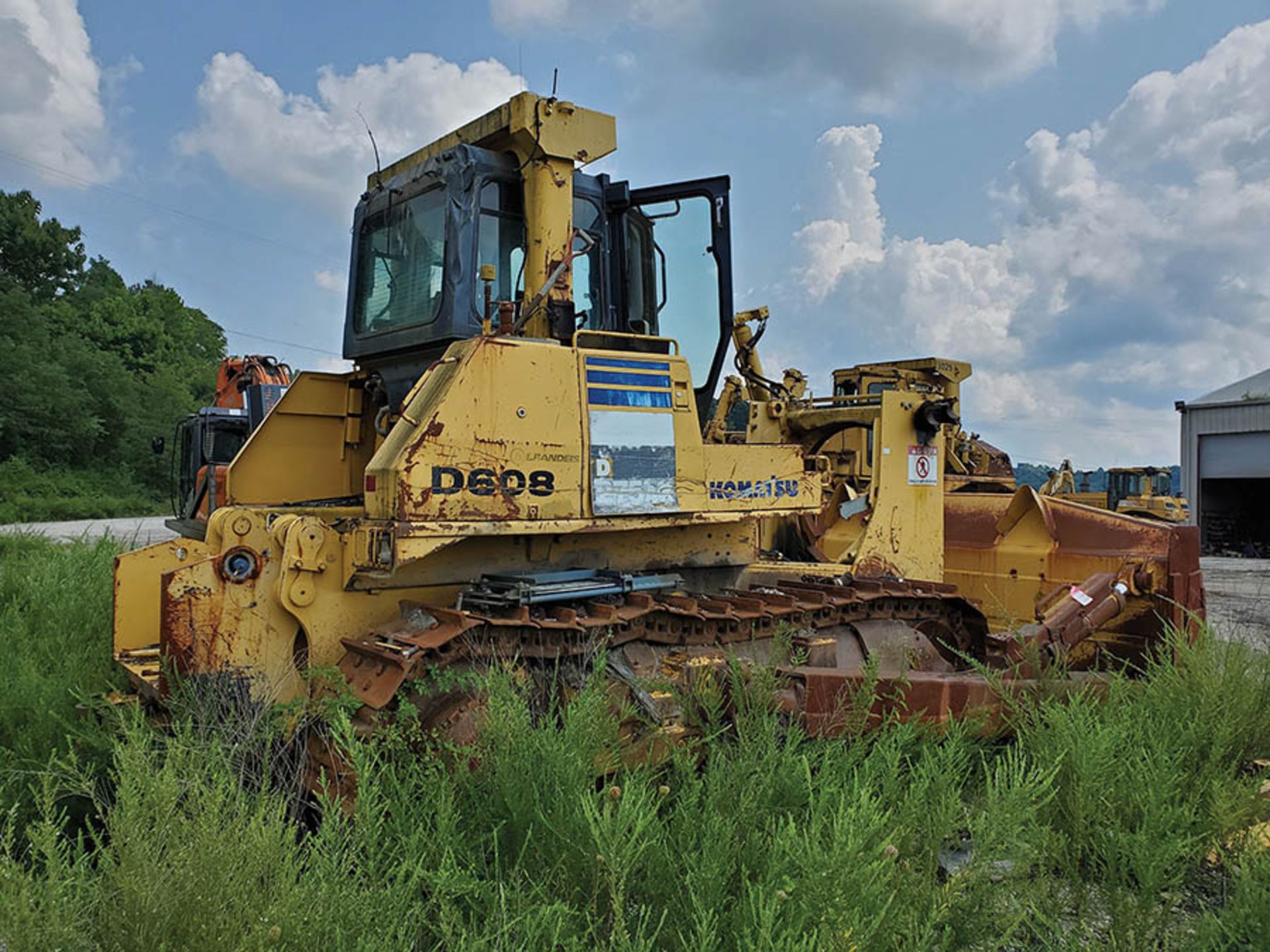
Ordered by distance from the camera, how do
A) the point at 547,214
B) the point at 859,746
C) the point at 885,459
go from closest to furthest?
the point at 859,746 → the point at 547,214 → the point at 885,459

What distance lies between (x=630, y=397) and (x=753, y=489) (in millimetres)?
990

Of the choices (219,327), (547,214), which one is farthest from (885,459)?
(219,327)

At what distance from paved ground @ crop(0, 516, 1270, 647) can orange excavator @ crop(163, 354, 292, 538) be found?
891 mm

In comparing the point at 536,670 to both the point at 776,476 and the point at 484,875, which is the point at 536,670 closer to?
the point at 484,875

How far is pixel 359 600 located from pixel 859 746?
2310 mm

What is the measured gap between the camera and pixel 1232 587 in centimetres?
1593

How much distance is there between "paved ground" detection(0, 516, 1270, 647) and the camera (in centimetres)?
1073

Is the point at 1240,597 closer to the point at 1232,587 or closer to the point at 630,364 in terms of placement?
the point at 1232,587

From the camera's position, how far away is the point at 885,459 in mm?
6609

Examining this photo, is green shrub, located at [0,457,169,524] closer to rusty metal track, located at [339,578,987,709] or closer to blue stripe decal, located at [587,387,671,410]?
rusty metal track, located at [339,578,987,709]

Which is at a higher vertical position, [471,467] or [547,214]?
[547,214]

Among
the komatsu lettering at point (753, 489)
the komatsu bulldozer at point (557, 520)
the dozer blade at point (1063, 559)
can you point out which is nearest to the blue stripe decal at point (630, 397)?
the komatsu bulldozer at point (557, 520)

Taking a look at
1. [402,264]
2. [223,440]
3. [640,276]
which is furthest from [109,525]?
[640,276]

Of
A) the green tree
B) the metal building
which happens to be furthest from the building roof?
the green tree
